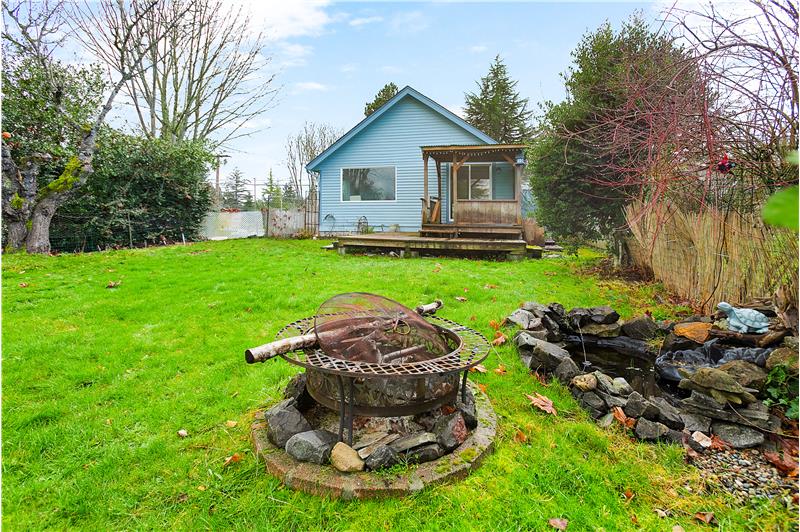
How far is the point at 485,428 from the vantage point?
8.42 ft

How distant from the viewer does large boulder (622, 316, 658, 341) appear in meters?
4.54

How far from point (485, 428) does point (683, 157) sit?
3.12m

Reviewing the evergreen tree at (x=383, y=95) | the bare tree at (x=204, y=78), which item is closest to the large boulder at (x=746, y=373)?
the bare tree at (x=204, y=78)

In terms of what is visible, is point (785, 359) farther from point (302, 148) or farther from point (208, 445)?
point (302, 148)

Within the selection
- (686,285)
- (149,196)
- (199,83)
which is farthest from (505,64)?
(686,285)

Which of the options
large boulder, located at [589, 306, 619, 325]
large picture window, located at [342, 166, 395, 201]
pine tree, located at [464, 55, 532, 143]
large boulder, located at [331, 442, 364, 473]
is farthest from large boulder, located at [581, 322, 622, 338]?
pine tree, located at [464, 55, 532, 143]

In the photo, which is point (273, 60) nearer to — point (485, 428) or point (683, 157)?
point (683, 157)

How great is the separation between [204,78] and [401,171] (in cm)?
945

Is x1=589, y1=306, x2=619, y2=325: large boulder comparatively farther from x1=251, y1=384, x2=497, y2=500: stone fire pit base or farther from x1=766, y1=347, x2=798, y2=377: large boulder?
x1=251, y1=384, x2=497, y2=500: stone fire pit base

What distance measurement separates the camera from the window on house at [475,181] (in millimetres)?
13602

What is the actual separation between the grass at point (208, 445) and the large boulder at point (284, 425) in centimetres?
17

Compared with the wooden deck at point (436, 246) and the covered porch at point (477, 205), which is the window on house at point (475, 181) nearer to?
the covered porch at point (477, 205)

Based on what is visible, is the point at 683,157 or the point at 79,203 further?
the point at 79,203

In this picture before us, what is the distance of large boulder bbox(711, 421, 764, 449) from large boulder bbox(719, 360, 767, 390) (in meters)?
0.44
